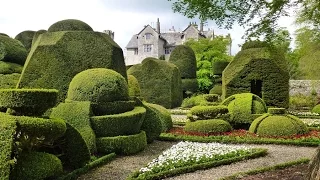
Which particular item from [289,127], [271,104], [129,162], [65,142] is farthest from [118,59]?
[271,104]

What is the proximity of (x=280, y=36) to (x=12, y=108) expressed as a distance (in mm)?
5421

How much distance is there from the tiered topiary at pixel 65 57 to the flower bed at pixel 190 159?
4.50 m

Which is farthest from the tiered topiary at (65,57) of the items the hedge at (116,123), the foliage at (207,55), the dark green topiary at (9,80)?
the foliage at (207,55)

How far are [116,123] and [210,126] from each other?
5.01m

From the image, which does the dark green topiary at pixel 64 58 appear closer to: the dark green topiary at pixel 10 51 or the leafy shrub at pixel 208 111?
the dark green topiary at pixel 10 51

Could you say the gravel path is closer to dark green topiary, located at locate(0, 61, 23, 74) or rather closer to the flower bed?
the flower bed

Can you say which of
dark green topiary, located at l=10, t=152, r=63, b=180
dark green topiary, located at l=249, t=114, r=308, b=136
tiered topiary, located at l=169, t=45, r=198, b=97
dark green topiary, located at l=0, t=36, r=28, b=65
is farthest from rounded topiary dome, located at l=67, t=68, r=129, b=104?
tiered topiary, located at l=169, t=45, r=198, b=97

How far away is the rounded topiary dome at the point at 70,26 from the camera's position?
45.9 ft

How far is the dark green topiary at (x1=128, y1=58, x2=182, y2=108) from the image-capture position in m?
26.7

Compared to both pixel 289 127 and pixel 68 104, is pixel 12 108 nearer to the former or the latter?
pixel 68 104

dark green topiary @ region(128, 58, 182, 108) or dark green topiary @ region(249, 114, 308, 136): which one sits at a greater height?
dark green topiary @ region(128, 58, 182, 108)

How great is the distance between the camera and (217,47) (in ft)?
134

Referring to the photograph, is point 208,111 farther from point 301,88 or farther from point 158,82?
point 301,88

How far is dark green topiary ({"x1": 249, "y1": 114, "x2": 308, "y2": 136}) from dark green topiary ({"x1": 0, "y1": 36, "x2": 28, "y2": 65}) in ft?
36.1
